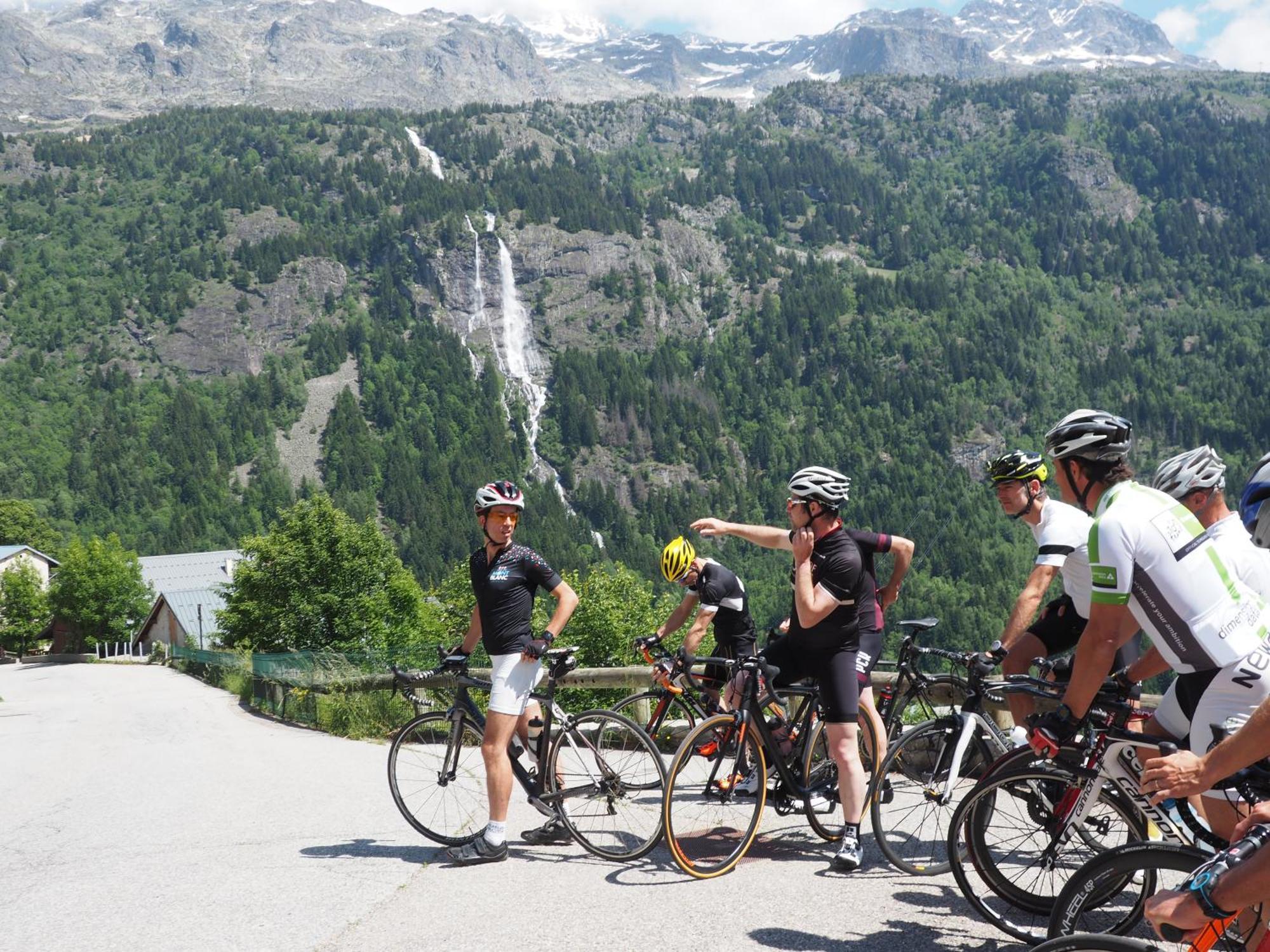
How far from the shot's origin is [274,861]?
712 centimetres

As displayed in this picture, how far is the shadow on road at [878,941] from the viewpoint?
507 centimetres

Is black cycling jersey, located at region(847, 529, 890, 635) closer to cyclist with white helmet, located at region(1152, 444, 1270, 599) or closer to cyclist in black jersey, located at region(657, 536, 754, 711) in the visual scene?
cyclist in black jersey, located at region(657, 536, 754, 711)

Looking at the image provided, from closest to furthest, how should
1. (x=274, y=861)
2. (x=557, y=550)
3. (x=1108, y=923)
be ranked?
Result: (x=1108, y=923), (x=274, y=861), (x=557, y=550)

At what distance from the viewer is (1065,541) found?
645 centimetres

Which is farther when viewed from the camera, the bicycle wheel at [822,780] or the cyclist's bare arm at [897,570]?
the cyclist's bare arm at [897,570]

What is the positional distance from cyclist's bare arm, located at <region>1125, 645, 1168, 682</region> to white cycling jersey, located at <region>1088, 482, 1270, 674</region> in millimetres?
774

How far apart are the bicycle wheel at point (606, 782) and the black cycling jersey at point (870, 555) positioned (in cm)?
157

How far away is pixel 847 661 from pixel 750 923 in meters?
1.58

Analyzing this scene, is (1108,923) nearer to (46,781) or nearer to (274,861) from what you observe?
(274,861)

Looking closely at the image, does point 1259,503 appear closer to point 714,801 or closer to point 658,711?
point 714,801

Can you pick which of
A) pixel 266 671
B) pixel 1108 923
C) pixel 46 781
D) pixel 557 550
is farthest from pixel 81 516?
pixel 1108 923

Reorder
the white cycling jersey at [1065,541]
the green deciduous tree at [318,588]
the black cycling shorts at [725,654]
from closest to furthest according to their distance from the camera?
the white cycling jersey at [1065,541], the black cycling shorts at [725,654], the green deciduous tree at [318,588]

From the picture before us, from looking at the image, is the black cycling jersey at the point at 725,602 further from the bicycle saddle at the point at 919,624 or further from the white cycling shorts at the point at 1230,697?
the white cycling shorts at the point at 1230,697

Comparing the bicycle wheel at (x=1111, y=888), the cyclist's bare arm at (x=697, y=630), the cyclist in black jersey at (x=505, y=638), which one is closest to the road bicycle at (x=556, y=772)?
the cyclist in black jersey at (x=505, y=638)
